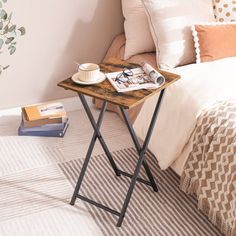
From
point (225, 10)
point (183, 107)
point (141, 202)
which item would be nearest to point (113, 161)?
point (141, 202)

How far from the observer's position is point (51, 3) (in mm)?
2957

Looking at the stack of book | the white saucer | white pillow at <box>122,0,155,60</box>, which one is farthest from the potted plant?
white pillow at <box>122,0,155,60</box>

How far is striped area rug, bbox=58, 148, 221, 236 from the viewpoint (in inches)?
88.7

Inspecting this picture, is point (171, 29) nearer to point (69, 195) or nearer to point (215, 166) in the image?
point (215, 166)

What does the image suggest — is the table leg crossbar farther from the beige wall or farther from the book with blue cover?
the beige wall

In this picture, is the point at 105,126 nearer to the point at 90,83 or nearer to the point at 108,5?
the point at 108,5

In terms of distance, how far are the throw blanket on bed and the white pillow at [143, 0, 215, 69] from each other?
2.10 feet

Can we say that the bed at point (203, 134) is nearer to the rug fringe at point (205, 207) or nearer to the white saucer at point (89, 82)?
the rug fringe at point (205, 207)

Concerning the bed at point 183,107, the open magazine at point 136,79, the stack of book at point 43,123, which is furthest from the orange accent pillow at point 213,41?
the stack of book at point 43,123

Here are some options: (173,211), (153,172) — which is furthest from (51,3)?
(173,211)

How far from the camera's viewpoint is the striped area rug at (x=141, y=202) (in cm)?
225

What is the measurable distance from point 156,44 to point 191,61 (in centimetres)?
24

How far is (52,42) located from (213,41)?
1.04m

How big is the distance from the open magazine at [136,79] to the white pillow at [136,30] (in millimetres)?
749
